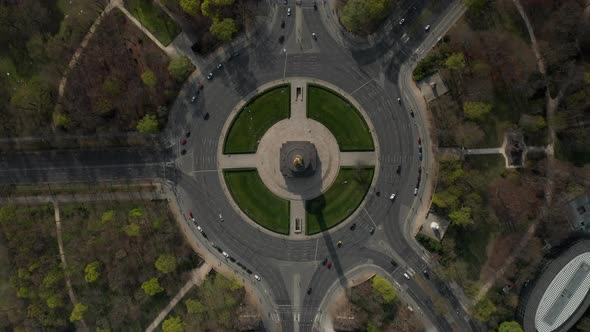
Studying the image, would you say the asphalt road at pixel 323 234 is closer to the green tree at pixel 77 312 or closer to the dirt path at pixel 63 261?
the dirt path at pixel 63 261

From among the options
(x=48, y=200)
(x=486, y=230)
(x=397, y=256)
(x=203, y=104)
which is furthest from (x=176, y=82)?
(x=486, y=230)

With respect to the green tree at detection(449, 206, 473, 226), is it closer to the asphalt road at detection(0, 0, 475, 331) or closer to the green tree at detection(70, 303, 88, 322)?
the asphalt road at detection(0, 0, 475, 331)

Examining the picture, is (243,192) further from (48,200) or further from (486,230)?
(486,230)

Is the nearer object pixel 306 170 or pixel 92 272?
pixel 92 272

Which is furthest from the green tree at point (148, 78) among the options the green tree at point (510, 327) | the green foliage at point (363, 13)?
the green tree at point (510, 327)

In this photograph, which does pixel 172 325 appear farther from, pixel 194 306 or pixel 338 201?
→ pixel 338 201

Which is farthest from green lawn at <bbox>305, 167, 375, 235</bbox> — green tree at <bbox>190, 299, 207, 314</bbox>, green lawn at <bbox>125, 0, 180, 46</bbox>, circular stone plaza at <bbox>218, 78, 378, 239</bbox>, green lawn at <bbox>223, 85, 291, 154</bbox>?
Result: green lawn at <bbox>125, 0, 180, 46</bbox>

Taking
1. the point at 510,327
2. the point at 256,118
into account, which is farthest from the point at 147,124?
the point at 510,327
